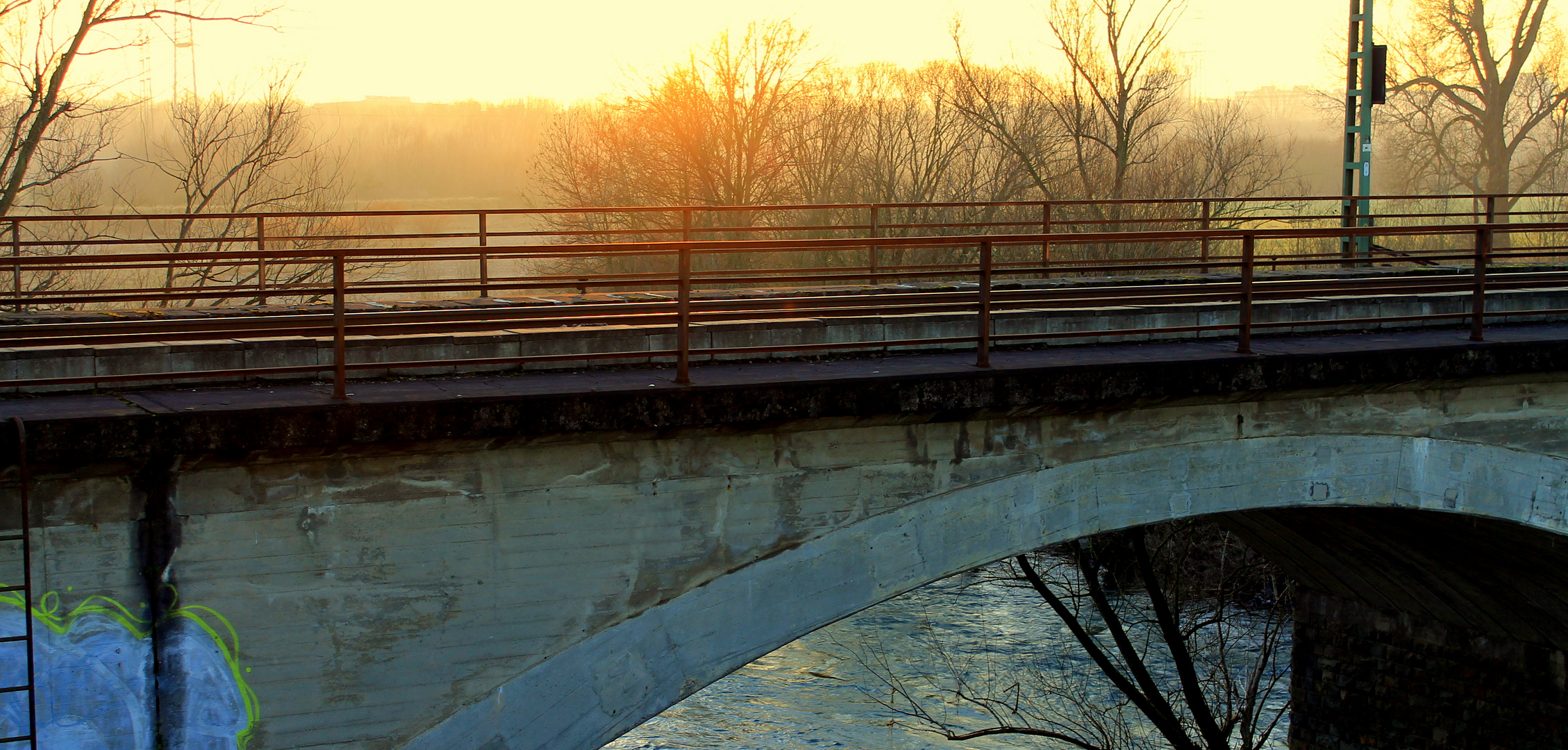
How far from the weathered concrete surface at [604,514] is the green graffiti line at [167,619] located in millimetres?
44

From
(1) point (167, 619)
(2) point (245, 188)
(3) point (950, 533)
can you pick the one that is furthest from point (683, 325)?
(2) point (245, 188)

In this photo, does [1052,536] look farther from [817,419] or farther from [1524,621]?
[1524,621]

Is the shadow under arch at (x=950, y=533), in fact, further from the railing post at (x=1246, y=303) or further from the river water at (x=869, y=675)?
the river water at (x=869, y=675)

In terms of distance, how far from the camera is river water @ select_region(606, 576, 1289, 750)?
47.3ft

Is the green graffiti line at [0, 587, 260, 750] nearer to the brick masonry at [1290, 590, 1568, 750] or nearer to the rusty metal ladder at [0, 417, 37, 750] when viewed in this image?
the rusty metal ladder at [0, 417, 37, 750]

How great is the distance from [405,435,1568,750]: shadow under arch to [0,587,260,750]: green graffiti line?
76 cm

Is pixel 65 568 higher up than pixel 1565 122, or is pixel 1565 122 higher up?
pixel 1565 122

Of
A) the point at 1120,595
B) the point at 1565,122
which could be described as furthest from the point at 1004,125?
the point at 1565,122

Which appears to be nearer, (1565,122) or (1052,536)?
(1052,536)

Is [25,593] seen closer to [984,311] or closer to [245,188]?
[984,311]

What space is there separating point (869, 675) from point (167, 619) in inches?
476

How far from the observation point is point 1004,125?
2994 cm

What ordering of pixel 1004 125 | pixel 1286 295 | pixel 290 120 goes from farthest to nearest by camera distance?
pixel 1004 125
pixel 290 120
pixel 1286 295

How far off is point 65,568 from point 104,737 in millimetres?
740
